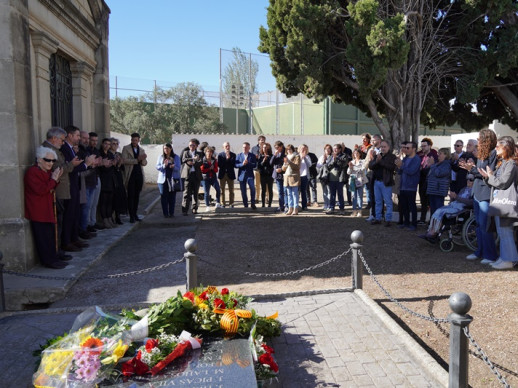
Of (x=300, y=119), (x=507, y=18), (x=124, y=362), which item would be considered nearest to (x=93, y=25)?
(x=124, y=362)

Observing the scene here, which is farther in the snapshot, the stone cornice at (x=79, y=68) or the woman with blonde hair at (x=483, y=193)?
the stone cornice at (x=79, y=68)

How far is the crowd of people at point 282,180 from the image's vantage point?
6609 mm

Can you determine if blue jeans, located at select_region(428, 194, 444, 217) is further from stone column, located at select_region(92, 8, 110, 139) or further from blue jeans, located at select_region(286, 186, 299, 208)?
stone column, located at select_region(92, 8, 110, 139)

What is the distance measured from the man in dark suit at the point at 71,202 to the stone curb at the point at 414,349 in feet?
15.9

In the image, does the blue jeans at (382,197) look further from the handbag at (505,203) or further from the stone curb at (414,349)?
the stone curb at (414,349)

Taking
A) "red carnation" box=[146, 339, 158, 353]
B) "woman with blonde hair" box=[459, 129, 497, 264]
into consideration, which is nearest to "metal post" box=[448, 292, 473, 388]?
"red carnation" box=[146, 339, 158, 353]

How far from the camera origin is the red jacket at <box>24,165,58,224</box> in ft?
20.7

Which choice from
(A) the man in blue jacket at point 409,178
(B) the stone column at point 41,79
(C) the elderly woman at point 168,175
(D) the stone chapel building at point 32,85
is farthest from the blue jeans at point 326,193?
(B) the stone column at point 41,79

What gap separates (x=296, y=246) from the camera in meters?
8.62

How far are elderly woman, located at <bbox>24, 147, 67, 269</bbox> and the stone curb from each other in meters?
4.45

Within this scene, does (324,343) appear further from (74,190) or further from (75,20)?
(75,20)

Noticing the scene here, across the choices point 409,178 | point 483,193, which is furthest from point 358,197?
point 483,193

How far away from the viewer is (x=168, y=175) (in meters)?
11.0

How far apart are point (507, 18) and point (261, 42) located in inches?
324
